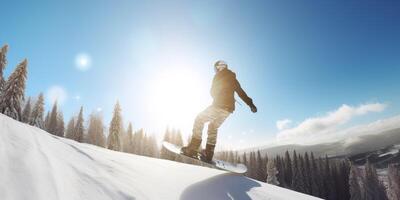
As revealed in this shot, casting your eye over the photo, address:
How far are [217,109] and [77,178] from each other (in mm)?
4030

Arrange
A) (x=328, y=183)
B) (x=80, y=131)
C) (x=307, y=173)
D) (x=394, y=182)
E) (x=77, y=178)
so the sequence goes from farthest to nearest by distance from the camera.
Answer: (x=307, y=173) < (x=328, y=183) < (x=394, y=182) < (x=80, y=131) < (x=77, y=178)

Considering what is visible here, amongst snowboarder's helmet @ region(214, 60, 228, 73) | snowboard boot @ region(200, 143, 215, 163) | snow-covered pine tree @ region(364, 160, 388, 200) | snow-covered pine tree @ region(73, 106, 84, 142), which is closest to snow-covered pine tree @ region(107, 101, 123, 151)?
snow-covered pine tree @ region(73, 106, 84, 142)

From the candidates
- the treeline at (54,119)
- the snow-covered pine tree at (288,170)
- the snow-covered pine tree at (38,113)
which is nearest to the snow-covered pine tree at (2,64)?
the treeline at (54,119)

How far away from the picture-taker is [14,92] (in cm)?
2542

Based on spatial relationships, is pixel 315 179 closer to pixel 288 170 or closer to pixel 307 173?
pixel 307 173

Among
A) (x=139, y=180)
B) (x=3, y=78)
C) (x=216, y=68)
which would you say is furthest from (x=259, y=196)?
(x=3, y=78)

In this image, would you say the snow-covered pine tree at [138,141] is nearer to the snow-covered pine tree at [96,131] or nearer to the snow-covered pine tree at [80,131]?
the snow-covered pine tree at [96,131]

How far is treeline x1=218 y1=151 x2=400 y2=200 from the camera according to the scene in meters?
78.2

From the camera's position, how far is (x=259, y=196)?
11.3 ft

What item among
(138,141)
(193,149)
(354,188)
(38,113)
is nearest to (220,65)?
(193,149)

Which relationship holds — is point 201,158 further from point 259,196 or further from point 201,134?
point 259,196

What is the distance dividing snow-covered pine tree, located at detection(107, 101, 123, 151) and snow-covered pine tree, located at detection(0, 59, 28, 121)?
49.7 feet

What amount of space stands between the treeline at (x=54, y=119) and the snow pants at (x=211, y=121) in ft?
87.5

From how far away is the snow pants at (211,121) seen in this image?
19.1 ft
